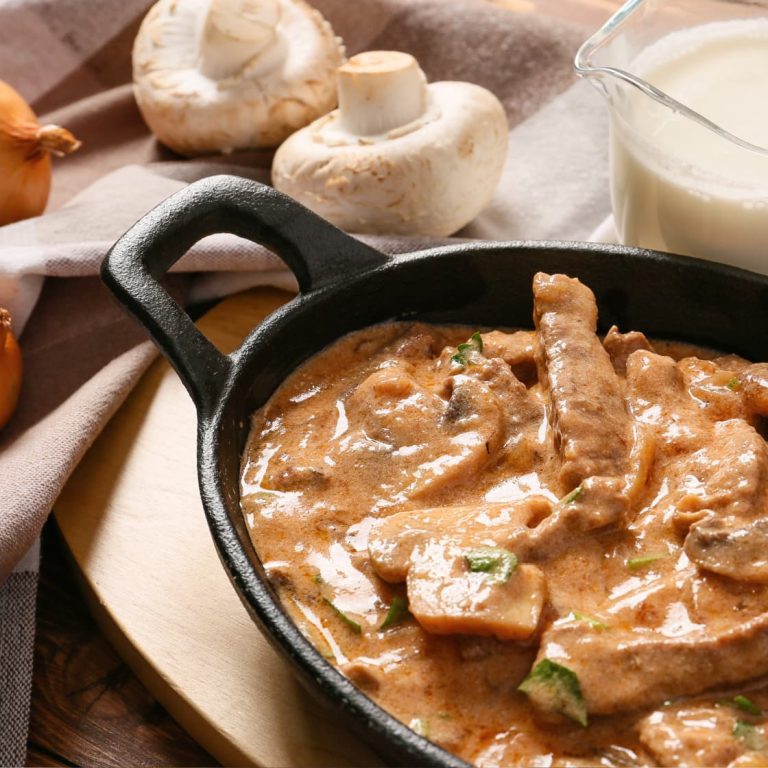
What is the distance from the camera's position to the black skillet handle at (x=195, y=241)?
233 cm

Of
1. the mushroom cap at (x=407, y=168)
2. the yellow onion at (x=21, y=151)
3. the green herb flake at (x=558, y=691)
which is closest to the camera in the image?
the green herb flake at (x=558, y=691)

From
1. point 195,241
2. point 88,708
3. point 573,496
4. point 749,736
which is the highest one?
point 195,241

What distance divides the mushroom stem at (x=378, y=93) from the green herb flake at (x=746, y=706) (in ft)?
6.70

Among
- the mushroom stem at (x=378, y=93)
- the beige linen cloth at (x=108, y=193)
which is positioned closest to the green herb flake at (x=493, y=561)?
the beige linen cloth at (x=108, y=193)

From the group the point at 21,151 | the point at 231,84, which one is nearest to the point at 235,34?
the point at 231,84

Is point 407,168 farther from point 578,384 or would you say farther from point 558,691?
point 558,691

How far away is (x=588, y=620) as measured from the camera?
1883 millimetres

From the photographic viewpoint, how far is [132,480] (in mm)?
2768

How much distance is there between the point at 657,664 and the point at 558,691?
0.17 metres

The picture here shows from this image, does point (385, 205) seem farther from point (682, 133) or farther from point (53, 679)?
point (53, 679)

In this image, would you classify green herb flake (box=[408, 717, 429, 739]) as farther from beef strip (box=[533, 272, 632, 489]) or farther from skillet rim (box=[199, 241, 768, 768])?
beef strip (box=[533, 272, 632, 489])

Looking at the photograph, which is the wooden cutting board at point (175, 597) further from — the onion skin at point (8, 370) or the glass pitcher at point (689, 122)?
the glass pitcher at point (689, 122)

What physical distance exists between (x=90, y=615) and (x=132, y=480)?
338 mm

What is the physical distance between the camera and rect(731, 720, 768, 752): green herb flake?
1726 mm
